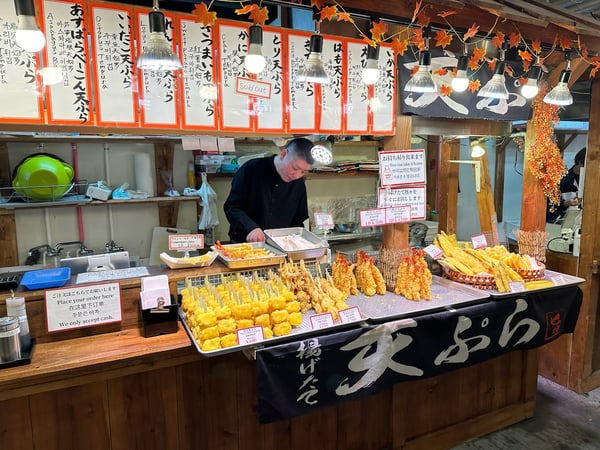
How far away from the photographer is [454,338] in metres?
2.66

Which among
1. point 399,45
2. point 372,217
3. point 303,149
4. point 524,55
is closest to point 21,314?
point 372,217

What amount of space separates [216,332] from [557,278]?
2.65 meters

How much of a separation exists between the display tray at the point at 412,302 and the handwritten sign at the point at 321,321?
0.26m

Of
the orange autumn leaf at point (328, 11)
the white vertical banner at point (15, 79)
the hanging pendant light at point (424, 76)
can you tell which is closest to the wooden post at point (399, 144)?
the hanging pendant light at point (424, 76)

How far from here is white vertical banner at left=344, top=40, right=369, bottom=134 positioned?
8.84ft

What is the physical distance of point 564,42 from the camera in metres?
3.25

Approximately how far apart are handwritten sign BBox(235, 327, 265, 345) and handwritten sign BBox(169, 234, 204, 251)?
755mm

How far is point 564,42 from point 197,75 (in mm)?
2802

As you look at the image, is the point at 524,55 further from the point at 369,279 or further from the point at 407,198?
the point at 369,279

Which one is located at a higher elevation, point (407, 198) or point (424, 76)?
point (424, 76)

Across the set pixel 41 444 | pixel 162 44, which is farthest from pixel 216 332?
pixel 162 44

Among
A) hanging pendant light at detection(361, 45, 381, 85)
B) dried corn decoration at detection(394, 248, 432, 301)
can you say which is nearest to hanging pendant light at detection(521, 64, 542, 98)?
hanging pendant light at detection(361, 45, 381, 85)

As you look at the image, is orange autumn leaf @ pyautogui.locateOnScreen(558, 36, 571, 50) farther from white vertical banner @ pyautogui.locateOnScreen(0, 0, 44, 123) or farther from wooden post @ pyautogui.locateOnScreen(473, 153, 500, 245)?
white vertical banner @ pyautogui.locateOnScreen(0, 0, 44, 123)

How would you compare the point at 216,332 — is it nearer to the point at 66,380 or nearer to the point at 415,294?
the point at 66,380
